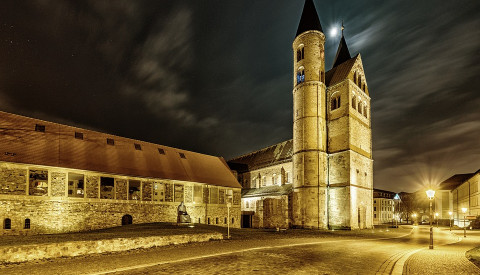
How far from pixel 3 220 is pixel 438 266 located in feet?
89.7

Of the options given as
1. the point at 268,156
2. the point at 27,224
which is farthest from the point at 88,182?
the point at 268,156

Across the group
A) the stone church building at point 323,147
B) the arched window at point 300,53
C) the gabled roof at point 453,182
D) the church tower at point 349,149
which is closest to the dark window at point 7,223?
the stone church building at point 323,147

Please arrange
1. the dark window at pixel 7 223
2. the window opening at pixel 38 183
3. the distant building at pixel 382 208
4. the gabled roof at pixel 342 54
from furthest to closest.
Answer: the distant building at pixel 382 208 → the gabled roof at pixel 342 54 → the window opening at pixel 38 183 → the dark window at pixel 7 223

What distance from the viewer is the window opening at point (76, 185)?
26.3 meters

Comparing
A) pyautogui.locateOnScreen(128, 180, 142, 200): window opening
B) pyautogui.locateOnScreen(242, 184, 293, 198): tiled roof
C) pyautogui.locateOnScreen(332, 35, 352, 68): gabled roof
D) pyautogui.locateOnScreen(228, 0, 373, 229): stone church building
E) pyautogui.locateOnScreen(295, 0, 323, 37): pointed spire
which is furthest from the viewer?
pyautogui.locateOnScreen(332, 35, 352, 68): gabled roof

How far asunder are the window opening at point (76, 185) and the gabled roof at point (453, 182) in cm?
8972

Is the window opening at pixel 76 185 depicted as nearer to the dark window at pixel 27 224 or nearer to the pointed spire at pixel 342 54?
the dark window at pixel 27 224

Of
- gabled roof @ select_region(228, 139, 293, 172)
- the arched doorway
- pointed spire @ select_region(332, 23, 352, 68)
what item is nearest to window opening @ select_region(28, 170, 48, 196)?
the arched doorway

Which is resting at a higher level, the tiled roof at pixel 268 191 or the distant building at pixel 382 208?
the tiled roof at pixel 268 191

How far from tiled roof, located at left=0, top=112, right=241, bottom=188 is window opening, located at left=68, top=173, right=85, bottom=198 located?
86 centimetres

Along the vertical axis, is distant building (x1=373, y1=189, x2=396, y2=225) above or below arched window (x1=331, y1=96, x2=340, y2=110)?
below

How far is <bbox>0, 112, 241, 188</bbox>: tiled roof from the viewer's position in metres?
25.2

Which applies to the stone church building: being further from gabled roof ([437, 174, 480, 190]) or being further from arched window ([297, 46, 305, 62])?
gabled roof ([437, 174, 480, 190])

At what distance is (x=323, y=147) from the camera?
136 ft
